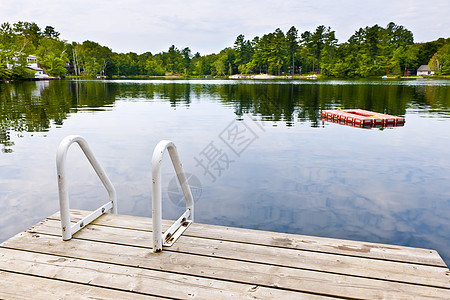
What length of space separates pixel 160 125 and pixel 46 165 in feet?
23.4

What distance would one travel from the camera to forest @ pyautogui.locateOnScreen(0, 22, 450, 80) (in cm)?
9638

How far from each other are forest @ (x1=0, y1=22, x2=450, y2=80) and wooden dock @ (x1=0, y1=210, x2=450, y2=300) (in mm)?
85883

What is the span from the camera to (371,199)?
631cm

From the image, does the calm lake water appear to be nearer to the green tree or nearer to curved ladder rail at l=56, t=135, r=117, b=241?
curved ladder rail at l=56, t=135, r=117, b=241

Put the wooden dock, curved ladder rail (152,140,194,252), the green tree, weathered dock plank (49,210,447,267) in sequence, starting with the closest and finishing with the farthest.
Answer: the wooden dock
curved ladder rail (152,140,194,252)
weathered dock plank (49,210,447,267)
the green tree

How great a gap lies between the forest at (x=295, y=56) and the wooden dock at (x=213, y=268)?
85.9 metres

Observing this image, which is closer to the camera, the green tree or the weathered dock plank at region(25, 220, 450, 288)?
the weathered dock plank at region(25, 220, 450, 288)

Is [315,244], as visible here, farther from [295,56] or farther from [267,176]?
[295,56]

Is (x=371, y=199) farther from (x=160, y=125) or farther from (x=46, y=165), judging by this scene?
(x=160, y=125)

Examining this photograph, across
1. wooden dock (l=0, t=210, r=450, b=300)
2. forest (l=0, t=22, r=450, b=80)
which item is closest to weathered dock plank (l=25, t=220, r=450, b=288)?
wooden dock (l=0, t=210, r=450, b=300)

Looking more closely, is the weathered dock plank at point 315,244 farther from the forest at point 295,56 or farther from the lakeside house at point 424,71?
the lakeside house at point 424,71

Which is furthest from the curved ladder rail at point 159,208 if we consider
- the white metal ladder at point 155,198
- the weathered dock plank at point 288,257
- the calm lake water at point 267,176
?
the calm lake water at point 267,176

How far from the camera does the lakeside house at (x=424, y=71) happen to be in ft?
326

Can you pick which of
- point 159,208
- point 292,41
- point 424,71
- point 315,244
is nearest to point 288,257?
point 315,244
